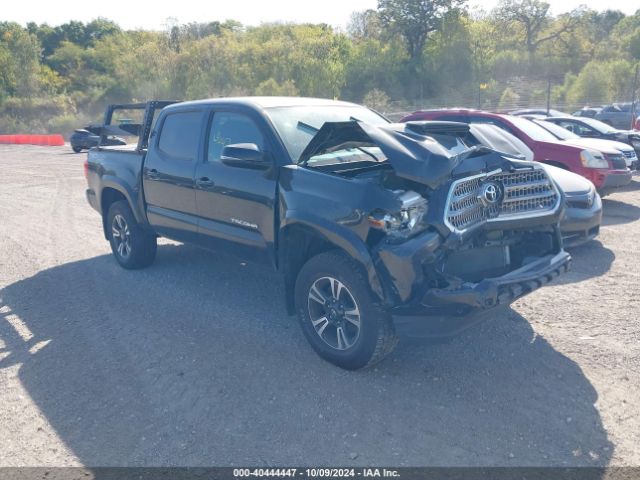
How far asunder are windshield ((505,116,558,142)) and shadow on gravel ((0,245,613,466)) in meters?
5.75

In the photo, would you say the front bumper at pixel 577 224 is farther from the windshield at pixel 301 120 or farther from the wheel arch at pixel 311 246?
the wheel arch at pixel 311 246

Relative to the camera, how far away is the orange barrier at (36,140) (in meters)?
34.2

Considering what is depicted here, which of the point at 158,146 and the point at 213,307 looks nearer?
the point at 213,307

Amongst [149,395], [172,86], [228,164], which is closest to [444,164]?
[228,164]

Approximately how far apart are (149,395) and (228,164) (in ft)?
6.18

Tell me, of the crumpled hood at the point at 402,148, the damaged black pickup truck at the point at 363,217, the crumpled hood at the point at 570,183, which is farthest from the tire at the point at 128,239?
the crumpled hood at the point at 570,183

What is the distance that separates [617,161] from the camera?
9703 millimetres

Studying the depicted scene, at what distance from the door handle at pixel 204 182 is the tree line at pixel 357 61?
1558 inches

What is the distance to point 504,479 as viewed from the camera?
306 centimetres

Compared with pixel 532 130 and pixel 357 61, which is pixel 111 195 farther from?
pixel 357 61

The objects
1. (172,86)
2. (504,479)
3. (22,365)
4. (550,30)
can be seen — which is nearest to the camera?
(504,479)

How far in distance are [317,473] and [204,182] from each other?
3082 millimetres

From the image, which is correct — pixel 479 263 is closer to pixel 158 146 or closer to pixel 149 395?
pixel 149 395

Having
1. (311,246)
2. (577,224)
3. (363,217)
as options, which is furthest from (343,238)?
(577,224)
